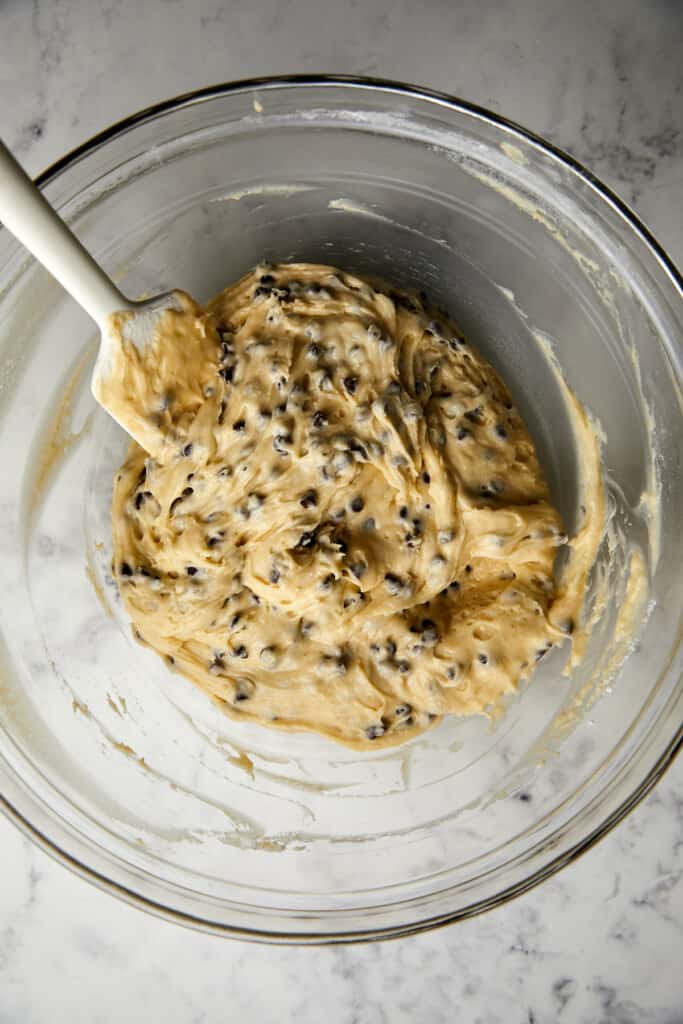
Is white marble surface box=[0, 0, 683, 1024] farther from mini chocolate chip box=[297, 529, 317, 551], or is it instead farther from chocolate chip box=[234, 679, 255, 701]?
mini chocolate chip box=[297, 529, 317, 551]

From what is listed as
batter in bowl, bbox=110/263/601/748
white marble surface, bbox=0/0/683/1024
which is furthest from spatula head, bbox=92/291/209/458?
white marble surface, bbox=0/0/683/1024

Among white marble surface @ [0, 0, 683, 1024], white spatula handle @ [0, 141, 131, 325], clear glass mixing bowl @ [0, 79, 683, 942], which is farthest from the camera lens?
white marble surface @ [0, 0, 683, 1024]

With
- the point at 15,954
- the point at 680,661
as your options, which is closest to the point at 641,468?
the point at 680,661

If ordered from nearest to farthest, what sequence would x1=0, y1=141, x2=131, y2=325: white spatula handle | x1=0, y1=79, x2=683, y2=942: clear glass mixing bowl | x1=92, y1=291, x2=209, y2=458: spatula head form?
x1=0, y1=141, x2=131, y2=325: white spatula handle, x1=92, y1=291, x2=209, y2=458: spatula head, x1=0, y1=79, x2=683, y2=942: clear glass mixing bowl

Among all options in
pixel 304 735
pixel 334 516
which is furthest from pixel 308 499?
pixel 304 735

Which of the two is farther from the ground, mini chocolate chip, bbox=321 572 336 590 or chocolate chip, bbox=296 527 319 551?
chocolate chip, bbox=296 527 319 551

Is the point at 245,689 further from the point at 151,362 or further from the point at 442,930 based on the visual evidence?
the point at 442,930

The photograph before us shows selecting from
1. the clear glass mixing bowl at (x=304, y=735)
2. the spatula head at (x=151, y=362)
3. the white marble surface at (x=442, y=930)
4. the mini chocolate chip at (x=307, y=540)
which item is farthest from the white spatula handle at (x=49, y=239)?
the white marble surface at (x=442, y=930)

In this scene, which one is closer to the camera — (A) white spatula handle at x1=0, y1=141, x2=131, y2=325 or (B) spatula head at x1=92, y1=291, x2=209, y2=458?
(A) white spatula handle at x1=0, y1=141, x2=131, y2=325
